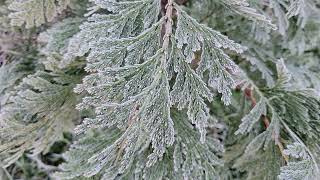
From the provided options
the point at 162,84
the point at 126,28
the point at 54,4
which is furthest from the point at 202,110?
the point at 54,4

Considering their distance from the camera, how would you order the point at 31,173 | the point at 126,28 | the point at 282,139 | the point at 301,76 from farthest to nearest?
the point at 31,173, the point at 301,76, the point at 282,139, the point at 126,28

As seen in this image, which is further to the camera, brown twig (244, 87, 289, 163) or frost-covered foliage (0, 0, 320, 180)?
brown twig (244, 87, 289, 163)

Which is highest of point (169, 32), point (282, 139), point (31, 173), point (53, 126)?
point (169, 32)

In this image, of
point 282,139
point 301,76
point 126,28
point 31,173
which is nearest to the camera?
point 126,28

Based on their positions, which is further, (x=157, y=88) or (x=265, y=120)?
(x=265, y=120)

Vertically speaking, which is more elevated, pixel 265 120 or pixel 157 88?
pixel 157 88

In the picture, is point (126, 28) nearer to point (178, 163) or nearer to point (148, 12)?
point (148, 12)

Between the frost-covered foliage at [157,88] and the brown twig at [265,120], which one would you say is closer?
the frost-covered foliage at [157,88]

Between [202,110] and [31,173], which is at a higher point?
[202,110]
